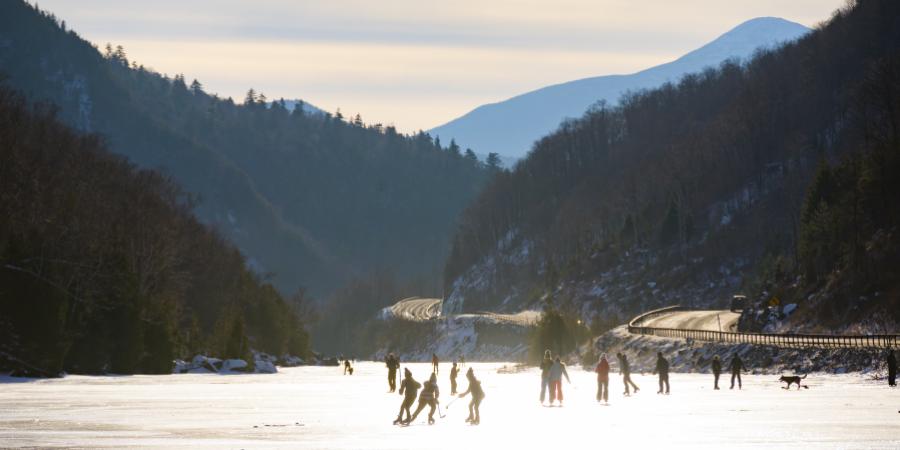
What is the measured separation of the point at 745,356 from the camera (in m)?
80.8

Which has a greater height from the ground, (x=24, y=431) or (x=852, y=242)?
(x=852, y=242)

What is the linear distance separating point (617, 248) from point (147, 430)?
165 metres

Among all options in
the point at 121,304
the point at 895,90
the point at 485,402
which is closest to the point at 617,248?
the point at 895,90

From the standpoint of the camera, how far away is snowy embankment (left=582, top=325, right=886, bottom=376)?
69.4 meters

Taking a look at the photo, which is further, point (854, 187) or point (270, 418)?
point (854, 187)

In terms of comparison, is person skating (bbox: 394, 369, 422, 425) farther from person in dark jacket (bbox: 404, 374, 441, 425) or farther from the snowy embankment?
the snowy embankment

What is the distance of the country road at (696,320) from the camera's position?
112 m

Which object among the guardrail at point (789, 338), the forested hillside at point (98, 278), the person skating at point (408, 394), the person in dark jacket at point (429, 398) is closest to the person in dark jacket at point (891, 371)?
the guardrail at point (789, 338)

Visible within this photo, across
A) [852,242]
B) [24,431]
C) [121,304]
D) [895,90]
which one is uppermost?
[895,90]

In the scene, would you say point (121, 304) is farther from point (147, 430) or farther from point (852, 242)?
point (852, 242)

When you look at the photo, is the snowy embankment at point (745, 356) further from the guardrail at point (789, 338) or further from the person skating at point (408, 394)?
the person skating at point (408, 394)

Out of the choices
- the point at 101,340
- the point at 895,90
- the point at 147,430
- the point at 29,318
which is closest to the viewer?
the point at 147,430

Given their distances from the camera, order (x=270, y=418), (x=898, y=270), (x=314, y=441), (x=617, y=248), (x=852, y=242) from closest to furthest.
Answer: (x=314, y=441)
(x=270, y=418)
(x=898, y=270)
(x=852, y=242)
(x=617, y=248)

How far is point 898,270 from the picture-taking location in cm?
9250
